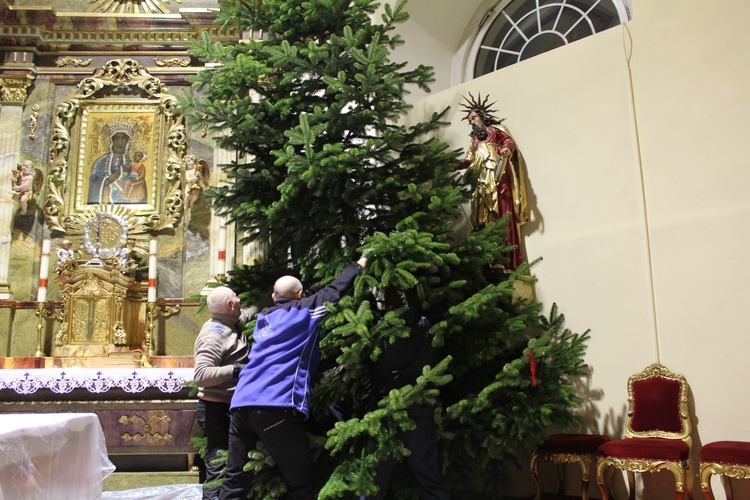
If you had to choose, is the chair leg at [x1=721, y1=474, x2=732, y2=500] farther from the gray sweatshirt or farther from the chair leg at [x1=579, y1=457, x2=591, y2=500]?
the gray sweatshirt

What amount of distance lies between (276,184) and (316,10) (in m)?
1.35

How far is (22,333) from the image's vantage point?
8.09 metres

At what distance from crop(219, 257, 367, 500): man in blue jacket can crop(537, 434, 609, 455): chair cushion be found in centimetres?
166

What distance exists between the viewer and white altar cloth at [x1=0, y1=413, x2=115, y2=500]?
3.14 metres

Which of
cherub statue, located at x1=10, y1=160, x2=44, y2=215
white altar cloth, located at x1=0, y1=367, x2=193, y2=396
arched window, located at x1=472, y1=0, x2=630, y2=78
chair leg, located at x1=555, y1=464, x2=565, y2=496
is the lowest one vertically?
chair leg, located at x1=555, y1=464, x2=565, y2=496

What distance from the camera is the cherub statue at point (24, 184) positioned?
27.3 feet

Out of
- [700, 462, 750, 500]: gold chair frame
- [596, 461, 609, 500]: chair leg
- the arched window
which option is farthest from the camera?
the arched window

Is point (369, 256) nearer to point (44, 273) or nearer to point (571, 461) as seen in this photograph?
point (571, 461)

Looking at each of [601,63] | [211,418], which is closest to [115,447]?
[211,418]

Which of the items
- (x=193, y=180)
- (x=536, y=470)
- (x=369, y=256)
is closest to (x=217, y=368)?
(x=369, y=256)

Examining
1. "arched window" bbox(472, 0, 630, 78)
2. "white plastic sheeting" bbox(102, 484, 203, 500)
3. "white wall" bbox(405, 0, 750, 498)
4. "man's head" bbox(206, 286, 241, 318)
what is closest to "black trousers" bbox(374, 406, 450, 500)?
"man's head" bbox(206, 286, 241, 318)

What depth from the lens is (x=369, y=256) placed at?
4.38 meters

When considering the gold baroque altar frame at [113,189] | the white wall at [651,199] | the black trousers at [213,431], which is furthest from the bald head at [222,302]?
the gold baroque altar frame at [113,189]

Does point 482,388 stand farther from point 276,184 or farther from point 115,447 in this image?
point 115,447
